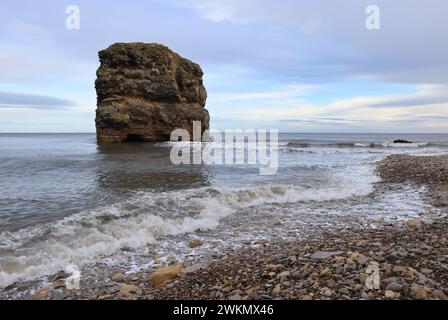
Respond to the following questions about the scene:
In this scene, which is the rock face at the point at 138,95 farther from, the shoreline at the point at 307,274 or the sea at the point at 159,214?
the shoreline at the point at 307,274

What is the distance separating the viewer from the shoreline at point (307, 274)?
13.6 ft

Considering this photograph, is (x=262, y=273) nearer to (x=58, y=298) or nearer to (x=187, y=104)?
(x=58, y=298)

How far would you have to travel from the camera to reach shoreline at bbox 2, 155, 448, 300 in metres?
4.16

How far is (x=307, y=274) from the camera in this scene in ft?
15.5

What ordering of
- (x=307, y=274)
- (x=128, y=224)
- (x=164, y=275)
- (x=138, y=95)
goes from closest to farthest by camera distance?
(x=307, y=274) → (x=164, y=275) → (x=128, y=224) → (x=138, y=95)

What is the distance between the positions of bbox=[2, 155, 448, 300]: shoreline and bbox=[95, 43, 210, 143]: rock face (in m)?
43.6

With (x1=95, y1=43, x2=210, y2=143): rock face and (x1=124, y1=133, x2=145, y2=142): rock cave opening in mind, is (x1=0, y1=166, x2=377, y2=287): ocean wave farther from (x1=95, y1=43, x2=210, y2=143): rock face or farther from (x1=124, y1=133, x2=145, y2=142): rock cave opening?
(x1=124, y1=133, x2=145, y2=142): rock cave opening

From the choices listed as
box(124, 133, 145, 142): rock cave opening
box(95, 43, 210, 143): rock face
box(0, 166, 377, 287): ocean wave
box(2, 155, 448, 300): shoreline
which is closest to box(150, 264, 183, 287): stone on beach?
box(2, 155, 448, 300): shoreline

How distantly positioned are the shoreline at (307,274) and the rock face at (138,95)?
43596mm

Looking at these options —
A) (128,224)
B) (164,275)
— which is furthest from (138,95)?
(164,275)

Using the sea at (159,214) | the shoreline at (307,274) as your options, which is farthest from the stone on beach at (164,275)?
the sea at (159,214)

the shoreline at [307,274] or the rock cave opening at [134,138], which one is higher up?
the rock cave opening at [134,138]

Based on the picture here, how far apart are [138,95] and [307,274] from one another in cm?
4769

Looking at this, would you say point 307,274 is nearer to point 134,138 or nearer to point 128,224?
point 128,224
